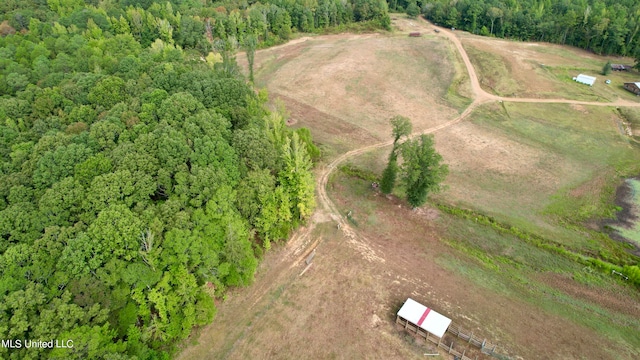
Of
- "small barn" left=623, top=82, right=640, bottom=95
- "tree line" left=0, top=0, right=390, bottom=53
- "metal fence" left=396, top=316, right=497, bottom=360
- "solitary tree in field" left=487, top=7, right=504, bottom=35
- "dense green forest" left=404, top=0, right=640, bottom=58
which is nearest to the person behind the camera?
"metal fence" left=396, top=316, right=497, bottom=360

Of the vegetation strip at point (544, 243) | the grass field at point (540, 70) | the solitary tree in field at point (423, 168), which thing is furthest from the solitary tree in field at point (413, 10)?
the vegetation strip at point (544, 243)

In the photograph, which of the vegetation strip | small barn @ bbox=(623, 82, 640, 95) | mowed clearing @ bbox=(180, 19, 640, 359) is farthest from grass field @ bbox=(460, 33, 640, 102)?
the vegetation strip

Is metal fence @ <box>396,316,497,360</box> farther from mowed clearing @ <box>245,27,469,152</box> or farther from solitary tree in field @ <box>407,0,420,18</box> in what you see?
solitary tree in field @ <box>407,0,420,18</box>

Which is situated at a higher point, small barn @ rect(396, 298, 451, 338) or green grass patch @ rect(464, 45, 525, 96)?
green grass patch @ rect(464, 45, 525, 96)

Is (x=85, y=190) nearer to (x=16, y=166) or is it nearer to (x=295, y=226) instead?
(x=16, y=166)

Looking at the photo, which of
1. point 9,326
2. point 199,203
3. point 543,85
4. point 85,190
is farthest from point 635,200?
point 9,326

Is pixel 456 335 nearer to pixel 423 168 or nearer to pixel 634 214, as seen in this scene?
pixel 423 168

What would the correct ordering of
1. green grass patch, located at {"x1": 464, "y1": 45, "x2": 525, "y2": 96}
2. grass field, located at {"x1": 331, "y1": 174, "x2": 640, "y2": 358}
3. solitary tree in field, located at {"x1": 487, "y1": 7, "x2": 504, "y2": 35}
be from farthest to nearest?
1. solitary tree in field, located at {"x1": 487, "y1": 7, "x2": 504, "y2": 35}
2. green grass patch, located at {"x1": 464, "y1": 45, "x2": 525, "y2": 96}
3. grass field, located at {"x1": 331, "y1": 174, "x2": 640, "y2": 358}

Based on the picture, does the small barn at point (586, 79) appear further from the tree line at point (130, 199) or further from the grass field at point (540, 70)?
the tree line at point (130, 199)
